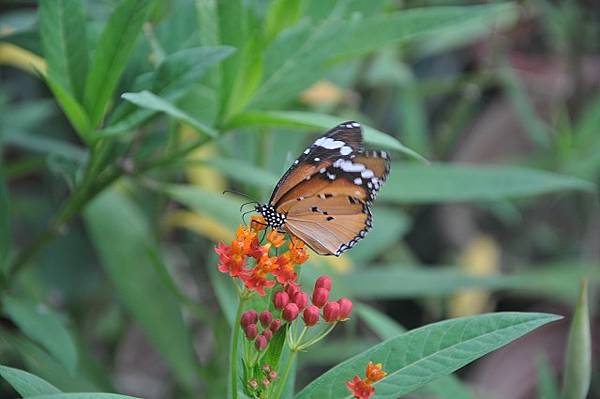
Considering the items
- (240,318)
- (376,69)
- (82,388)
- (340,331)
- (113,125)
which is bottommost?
(340,331)

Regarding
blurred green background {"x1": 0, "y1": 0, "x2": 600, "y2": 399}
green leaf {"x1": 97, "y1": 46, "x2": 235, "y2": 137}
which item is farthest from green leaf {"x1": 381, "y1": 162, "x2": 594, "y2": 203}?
green leaf {"x1": 97, "y1": 46, "x2": 235, "y2": 137}

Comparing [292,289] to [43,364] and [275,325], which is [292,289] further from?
[43,364]

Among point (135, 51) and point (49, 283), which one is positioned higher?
point (135, 51)

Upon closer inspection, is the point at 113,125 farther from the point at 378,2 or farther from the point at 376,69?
the point at 376,69

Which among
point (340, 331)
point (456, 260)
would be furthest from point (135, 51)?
point (456, 260)

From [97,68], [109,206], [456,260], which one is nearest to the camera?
[97,68]

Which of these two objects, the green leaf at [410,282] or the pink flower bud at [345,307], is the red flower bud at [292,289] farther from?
the green leaf at [410,282]

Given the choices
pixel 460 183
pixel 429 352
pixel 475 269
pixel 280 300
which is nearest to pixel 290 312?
pixel 280 300

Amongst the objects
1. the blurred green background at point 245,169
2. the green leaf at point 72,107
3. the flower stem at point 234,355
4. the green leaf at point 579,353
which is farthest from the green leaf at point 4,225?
the green leaf at point 579,353
